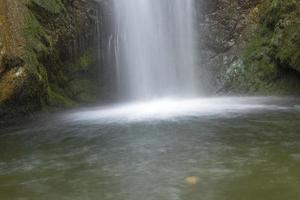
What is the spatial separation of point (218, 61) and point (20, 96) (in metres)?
7.42

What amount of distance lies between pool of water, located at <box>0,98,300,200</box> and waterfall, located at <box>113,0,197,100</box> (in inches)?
202

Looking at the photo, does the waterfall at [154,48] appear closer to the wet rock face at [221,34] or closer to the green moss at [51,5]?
the wet rock face at [221,34]

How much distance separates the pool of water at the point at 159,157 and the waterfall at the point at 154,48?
5.12 m

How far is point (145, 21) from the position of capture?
54.3ft

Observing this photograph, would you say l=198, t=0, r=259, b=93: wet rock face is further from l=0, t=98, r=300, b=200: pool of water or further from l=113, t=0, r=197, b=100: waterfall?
l=0, t=98, r=300, b=200: pool of water

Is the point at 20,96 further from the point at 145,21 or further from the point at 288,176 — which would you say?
Result: the point at 288,176

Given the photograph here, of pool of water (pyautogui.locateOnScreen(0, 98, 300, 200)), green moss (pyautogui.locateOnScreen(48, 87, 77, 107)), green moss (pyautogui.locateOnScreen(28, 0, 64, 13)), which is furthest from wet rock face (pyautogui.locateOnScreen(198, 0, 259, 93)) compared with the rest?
pool of water (pyautogui.locateOnScreen(0, 98, 300, 200))

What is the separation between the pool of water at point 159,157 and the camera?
511 cm

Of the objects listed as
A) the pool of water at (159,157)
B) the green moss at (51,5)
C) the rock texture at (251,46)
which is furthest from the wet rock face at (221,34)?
the pool of water at (159,157)

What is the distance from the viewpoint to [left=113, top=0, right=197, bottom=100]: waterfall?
1614 centimetres

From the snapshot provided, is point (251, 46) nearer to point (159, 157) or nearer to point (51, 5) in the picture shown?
point (51, 5)

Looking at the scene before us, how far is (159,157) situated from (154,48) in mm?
10306

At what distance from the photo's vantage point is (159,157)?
6.64 m

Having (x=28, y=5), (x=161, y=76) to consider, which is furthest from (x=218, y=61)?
(x=28, y=5)
